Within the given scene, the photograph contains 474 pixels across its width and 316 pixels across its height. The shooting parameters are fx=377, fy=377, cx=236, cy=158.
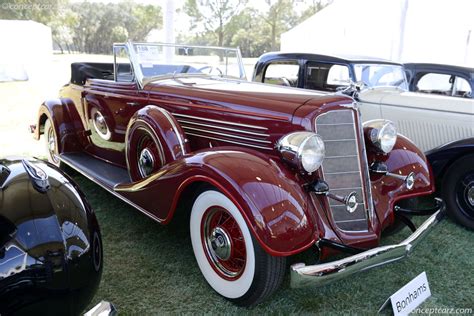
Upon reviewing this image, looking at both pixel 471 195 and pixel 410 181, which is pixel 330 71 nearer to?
pixel 471 195

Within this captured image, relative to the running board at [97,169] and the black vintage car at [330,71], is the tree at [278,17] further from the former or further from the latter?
the running board at [97,169]

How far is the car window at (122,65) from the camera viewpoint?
3.59 metres

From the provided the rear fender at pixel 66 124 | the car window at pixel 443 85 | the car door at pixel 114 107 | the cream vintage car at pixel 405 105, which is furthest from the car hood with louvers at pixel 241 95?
the car window at pixel 443 85

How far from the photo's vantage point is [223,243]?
2248 millimetres

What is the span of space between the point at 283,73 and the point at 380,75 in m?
1.38

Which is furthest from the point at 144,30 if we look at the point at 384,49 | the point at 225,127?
the point at 225,127

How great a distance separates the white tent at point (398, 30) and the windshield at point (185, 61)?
6.23 m

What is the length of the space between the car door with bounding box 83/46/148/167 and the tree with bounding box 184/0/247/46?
27760 mm

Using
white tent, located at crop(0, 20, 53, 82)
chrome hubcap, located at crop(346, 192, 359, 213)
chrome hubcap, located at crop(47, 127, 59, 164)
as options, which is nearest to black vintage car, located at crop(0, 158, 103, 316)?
chrome hubcap, located at crop(346, 192, 359, 213)

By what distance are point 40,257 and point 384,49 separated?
1302 centimetres

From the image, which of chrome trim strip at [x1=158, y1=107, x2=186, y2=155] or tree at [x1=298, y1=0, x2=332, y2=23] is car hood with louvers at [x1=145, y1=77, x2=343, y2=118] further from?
tree at [x1=298, y1=0, x2=332, y2=23]

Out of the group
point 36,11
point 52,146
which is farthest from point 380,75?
point 36,11

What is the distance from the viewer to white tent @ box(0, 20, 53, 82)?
15.1 meters

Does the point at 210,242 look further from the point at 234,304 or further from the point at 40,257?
the point at 40,257
